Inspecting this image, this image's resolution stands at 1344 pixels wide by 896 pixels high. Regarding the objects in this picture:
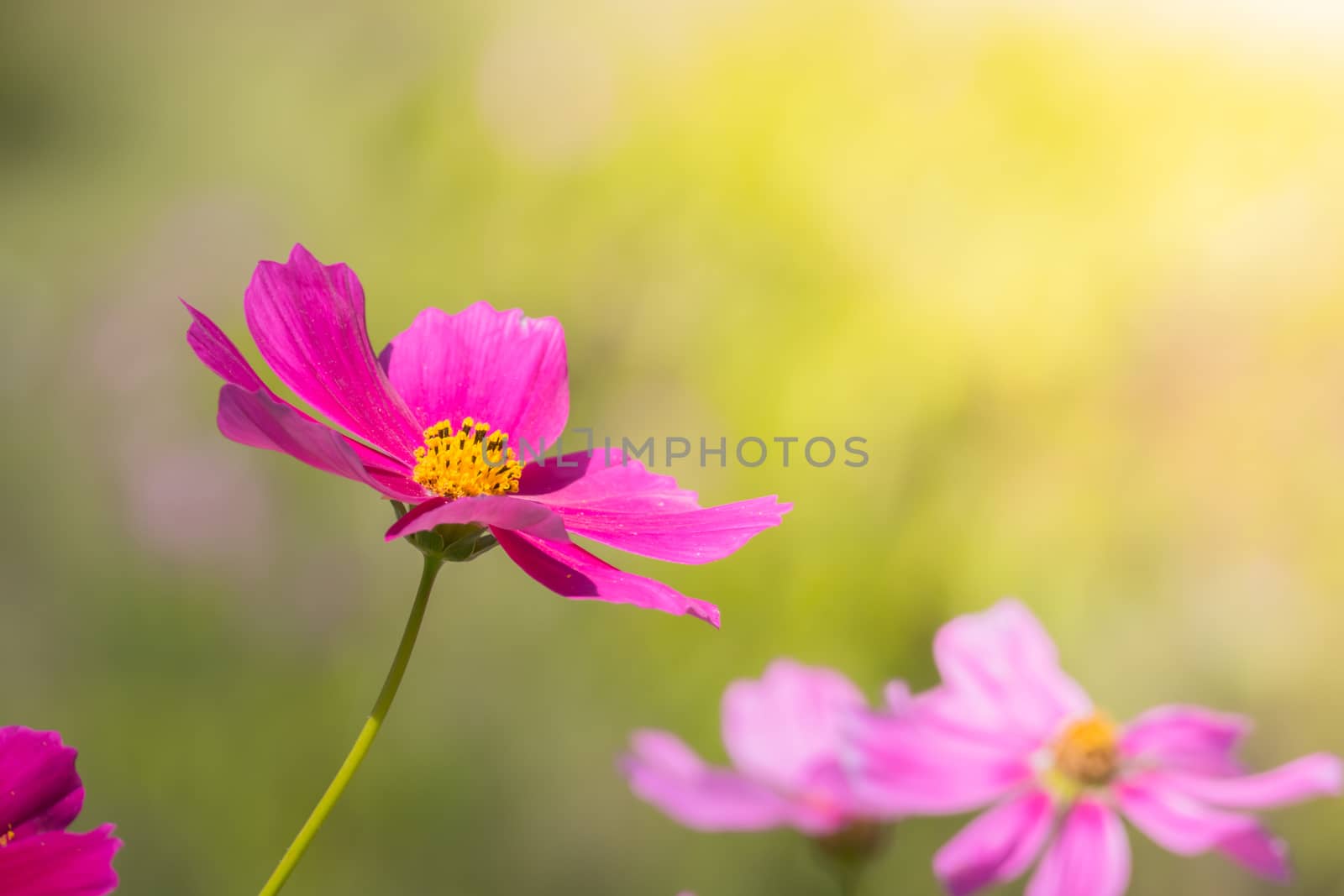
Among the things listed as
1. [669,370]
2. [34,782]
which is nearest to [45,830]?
[34,782]

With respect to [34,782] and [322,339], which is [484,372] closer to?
[322,339]

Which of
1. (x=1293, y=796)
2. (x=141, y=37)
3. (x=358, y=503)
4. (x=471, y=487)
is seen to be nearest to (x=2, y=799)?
(x=471, y=487)

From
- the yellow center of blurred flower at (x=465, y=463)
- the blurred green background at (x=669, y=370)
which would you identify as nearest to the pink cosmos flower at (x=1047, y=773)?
the yellow center of blurred flower at (x=465, y=463)

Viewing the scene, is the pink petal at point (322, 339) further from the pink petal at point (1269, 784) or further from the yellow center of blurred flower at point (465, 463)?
the pink petal at point (1269, 784)

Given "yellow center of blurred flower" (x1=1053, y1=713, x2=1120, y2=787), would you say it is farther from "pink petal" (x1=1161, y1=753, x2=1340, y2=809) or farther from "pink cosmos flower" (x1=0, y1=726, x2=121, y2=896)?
"pink cosmos flower" (x1=0, y1=726, x2=121, y2=896)

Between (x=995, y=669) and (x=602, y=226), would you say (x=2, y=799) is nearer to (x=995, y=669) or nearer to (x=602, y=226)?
(x=995, y=669)

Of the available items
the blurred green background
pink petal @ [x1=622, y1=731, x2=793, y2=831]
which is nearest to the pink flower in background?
pink petal @ [x1=622, y1=731, x2=793, y2=831]
